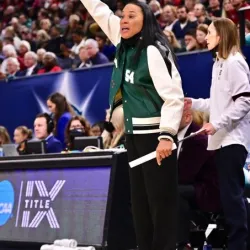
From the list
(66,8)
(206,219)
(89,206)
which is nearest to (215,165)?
(206,219)

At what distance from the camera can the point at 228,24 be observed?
552 cm

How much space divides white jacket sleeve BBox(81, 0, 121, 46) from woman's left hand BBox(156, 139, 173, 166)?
3.03ft

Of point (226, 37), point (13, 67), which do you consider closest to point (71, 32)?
point (13, 67)

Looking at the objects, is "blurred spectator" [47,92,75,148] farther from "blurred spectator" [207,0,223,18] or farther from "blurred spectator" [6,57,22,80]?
"blurred spectator" [6,57,22,80]

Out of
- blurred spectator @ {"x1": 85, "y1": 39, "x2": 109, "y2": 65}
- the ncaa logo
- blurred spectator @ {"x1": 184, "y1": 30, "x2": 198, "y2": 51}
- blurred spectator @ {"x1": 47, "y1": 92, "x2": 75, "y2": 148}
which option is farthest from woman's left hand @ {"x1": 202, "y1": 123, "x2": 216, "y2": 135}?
blurred spectator @ {"x1": 85, "y1": 39, "x2": 109, "y2": 65}

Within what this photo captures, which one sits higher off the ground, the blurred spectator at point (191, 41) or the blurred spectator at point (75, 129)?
the blurred spectator at point (191, 41)

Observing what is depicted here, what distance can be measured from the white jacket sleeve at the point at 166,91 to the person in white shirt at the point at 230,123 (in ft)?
2.34

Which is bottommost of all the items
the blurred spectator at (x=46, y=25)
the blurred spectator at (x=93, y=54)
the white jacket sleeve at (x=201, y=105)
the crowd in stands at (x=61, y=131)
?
the crowd in stands at (x=61, y=131)

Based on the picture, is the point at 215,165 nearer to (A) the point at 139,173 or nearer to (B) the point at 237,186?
(B) the point at 237,186

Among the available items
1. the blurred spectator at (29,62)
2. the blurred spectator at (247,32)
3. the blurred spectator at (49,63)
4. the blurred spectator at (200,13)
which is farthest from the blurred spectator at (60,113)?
the blurred spectator at (29,62)

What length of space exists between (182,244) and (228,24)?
1.71 meters

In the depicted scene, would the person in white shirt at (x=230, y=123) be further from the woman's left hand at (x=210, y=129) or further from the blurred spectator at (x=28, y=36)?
the blurred spectator at (x=28, y=36)

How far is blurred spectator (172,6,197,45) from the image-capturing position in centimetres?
1179

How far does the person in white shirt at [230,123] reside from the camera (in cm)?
524
